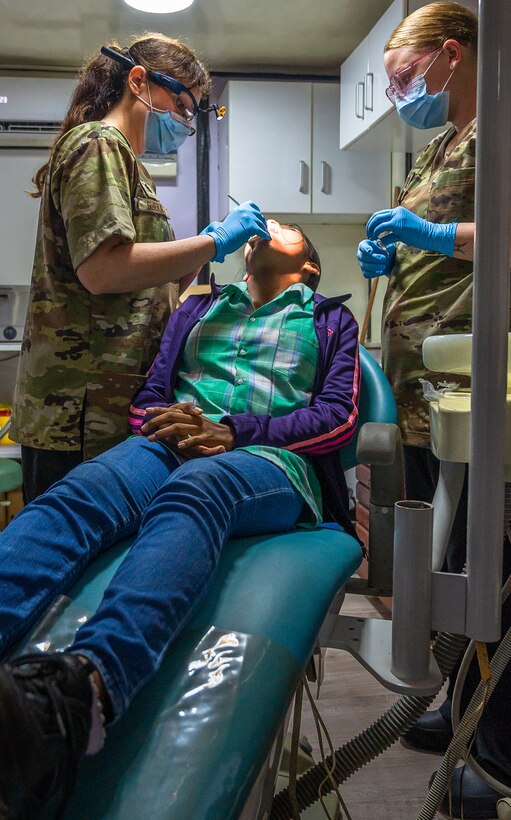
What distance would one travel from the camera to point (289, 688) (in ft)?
2.86

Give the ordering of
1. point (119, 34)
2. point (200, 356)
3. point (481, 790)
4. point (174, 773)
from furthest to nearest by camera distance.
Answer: point (119, 34) < point (200, 356) < point (481, 790) < point (174, 773)

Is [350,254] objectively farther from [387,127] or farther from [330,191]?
[387,127]

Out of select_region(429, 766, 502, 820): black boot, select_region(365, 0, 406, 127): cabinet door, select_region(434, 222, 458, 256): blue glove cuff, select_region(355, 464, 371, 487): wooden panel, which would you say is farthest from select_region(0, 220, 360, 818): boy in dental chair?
select_region(365, 0, 406, 127): cabinet door

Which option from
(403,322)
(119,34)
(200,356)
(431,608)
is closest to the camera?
(431,608)

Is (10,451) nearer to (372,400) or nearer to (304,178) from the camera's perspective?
(304,178)

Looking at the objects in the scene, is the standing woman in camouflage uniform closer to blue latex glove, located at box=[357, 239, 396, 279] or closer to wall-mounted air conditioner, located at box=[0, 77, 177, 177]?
blue latex glove, located at box=[357, 239, 396, 279]

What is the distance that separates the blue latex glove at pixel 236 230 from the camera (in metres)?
1.68

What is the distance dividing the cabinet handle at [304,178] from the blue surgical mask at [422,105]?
1902 mm

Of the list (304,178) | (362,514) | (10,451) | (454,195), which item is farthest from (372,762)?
(304,178)

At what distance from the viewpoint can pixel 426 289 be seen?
1.74 metres

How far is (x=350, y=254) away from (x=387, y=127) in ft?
3.28

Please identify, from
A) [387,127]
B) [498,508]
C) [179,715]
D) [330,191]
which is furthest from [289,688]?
[330,191]

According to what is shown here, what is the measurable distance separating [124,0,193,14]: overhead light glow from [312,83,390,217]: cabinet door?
98 cm

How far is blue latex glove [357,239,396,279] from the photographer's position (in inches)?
71.0
